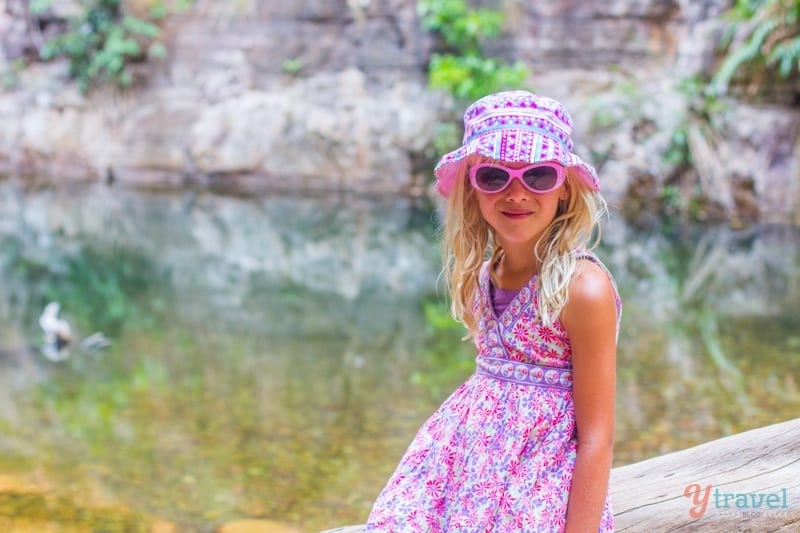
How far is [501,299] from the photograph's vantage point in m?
1.55

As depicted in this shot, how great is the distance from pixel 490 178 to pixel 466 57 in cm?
1215

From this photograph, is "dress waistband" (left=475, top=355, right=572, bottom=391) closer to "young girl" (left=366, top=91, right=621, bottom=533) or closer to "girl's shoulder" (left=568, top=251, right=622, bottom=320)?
"young girl" (left=366, top=91, right=621, bottom=533)

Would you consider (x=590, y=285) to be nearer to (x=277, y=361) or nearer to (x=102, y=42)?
(x=277, y=361)

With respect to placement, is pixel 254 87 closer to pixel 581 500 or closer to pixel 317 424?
pixel 317 424

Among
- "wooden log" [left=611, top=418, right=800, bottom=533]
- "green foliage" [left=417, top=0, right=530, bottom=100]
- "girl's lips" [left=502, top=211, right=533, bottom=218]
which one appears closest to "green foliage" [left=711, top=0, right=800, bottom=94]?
"green foliage" [left=417, top=0, right=530, bottom=100]

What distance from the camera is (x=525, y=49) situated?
13.7 meters

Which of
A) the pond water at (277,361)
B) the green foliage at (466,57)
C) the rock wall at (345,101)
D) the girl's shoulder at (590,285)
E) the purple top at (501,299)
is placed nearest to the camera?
the girl's shoulder at (590,285)

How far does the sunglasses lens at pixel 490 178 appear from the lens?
1462mm

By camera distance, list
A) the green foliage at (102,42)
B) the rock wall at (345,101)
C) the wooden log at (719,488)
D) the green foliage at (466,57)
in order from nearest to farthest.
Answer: the wooden log at (719,488)
the rock wall at (345,101)
the green foliage at (466,57)
the green foliage at (102,42)

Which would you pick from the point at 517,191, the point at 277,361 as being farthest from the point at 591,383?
the point at 277,361

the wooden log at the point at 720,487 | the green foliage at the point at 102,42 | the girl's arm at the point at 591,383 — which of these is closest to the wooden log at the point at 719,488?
the wooden log at the point at 720,487

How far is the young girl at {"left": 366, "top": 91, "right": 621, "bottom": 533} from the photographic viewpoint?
1.42 metres

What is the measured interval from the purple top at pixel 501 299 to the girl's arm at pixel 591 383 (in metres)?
0.14

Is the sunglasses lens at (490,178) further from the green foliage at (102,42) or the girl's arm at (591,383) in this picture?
the green foliage at (102,42)
